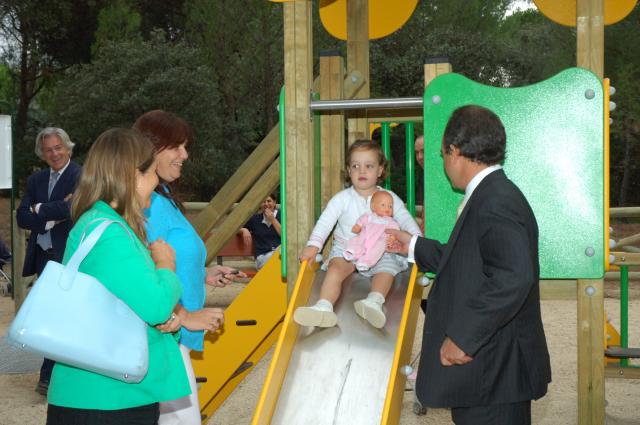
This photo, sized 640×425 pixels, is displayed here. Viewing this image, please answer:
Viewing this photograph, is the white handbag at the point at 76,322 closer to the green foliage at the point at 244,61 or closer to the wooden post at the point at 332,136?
the wooden post at the point at 332,136

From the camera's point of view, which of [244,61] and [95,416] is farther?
[244,61]

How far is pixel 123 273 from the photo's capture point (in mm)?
2164

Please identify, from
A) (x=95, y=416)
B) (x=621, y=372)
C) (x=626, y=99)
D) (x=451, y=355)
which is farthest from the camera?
(x=626, y=99)

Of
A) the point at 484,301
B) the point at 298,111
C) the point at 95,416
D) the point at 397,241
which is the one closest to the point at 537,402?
the point at 397,241

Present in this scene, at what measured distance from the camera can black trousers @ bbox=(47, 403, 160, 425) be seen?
222cm

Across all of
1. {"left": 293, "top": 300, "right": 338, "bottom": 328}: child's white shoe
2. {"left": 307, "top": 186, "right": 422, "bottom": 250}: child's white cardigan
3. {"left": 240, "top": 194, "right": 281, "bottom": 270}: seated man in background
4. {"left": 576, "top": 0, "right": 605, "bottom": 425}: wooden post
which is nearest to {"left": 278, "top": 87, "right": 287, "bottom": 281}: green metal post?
{"left": 307, "top": 186, "right": 422, "bottom": 250}: child's white cardigan

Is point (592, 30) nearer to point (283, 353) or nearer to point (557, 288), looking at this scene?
point (557, 288)

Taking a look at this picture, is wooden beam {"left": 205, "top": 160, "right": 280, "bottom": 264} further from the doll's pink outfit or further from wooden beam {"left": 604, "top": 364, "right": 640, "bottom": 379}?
wooden beam {"left": 604, "top": 364, "right": 640, "bottom": 379}

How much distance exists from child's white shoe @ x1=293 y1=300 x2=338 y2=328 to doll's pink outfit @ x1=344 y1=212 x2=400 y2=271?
395 millimetres

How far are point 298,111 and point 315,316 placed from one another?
98cm

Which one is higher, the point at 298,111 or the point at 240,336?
the point at 298,111

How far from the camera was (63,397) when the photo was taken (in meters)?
2.26

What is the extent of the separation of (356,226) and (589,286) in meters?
1.11

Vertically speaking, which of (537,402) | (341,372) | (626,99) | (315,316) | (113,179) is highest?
(626,99)
